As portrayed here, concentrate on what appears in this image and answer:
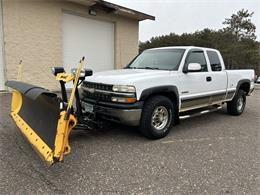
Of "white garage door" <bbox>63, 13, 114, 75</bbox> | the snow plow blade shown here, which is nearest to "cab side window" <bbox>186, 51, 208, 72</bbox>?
the snow plow blade

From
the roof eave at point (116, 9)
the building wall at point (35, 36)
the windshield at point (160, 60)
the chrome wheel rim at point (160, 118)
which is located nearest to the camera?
the chrome wheel rim at point (160, 118)

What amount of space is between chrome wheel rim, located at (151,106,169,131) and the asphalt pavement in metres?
0.29

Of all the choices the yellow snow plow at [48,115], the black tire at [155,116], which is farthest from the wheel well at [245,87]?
the yellow snow plow at [48,115]

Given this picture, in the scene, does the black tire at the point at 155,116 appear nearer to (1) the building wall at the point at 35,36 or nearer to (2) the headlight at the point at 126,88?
(2) the headlight at the point at 126,88

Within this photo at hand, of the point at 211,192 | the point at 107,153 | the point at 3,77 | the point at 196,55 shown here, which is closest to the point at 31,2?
the point at 3,77

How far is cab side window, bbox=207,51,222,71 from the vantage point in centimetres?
576

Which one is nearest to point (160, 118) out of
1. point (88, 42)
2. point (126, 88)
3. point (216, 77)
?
point (126, 88)

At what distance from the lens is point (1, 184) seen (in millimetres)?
2697

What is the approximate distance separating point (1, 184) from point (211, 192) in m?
2.45

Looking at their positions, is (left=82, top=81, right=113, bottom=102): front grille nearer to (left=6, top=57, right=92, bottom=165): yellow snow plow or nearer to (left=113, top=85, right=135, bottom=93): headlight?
(left=113, top=85, right=135, bottom=93): headlight

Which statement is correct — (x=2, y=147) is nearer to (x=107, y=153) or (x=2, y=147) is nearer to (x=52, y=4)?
(x=107, y=153)

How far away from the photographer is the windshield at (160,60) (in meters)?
4.91

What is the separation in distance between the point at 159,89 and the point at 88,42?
25.5ft

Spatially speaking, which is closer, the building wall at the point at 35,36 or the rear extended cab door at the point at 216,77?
the rear extended cab door at the point at 216,77
